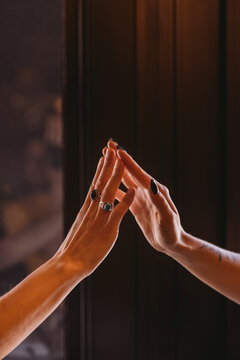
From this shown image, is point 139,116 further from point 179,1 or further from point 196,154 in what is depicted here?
point 179,1

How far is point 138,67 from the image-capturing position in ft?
3.53

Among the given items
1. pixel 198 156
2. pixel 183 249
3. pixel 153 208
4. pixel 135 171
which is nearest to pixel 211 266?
pixel 183 249

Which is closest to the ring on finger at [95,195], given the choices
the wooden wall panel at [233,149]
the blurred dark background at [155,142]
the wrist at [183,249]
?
the wrist at [183,249]

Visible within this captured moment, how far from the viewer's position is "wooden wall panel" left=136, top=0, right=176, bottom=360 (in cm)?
107

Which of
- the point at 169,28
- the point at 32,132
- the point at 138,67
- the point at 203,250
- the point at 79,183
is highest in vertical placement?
the point at 169,28

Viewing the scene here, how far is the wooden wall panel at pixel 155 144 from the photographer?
1.07m

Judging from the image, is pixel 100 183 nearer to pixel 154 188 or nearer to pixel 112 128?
pixel 154 188

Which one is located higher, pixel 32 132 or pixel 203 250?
pixel 32 132

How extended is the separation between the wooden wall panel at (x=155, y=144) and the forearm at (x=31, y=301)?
1.62 feet

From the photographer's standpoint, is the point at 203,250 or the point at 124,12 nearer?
the point at 203,250

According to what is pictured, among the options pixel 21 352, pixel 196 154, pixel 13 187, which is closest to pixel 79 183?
pixel 13 187

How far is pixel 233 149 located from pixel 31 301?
0.80m

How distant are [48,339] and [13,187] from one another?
56cm

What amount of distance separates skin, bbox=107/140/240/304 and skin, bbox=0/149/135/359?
0.05 meters
